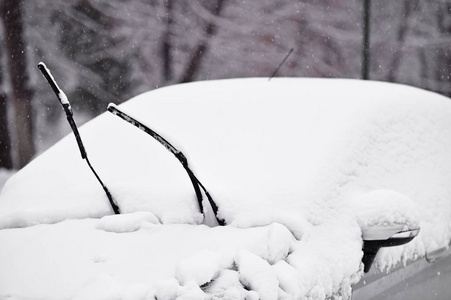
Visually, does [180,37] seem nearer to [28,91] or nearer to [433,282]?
[28,91]

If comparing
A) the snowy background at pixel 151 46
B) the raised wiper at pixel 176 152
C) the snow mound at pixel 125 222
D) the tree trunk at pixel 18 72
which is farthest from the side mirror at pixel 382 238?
the tree trunk at pixel 18 72

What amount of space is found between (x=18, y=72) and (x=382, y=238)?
9550 millimetres

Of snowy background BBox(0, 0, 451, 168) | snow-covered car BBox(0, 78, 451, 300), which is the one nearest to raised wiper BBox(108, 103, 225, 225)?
snow-covered car BBox(0, 78, 451, 300)

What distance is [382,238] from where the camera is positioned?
233cm

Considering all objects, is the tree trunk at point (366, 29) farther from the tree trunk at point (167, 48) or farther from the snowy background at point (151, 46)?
the tree trunk at point (167, 48)

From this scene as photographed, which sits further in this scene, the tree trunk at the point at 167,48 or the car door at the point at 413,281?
the tree trunk at the point at 167,48

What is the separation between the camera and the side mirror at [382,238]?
7.55 feet

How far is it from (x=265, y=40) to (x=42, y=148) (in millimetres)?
4887

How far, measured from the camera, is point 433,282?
2865 millimetres

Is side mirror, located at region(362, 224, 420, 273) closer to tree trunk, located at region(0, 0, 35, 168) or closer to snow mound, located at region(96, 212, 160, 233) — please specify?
snow mound, located at region(96, 212, 160, 233)

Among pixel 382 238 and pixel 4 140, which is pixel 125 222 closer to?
pixel 382 238

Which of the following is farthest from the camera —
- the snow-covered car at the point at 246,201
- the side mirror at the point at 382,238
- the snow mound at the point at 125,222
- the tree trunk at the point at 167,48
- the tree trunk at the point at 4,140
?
the tree trunk at the point at 4,140

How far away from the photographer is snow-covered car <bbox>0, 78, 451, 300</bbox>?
1.90 metres

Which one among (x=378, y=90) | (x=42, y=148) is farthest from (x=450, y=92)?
(x=378, y=90)
